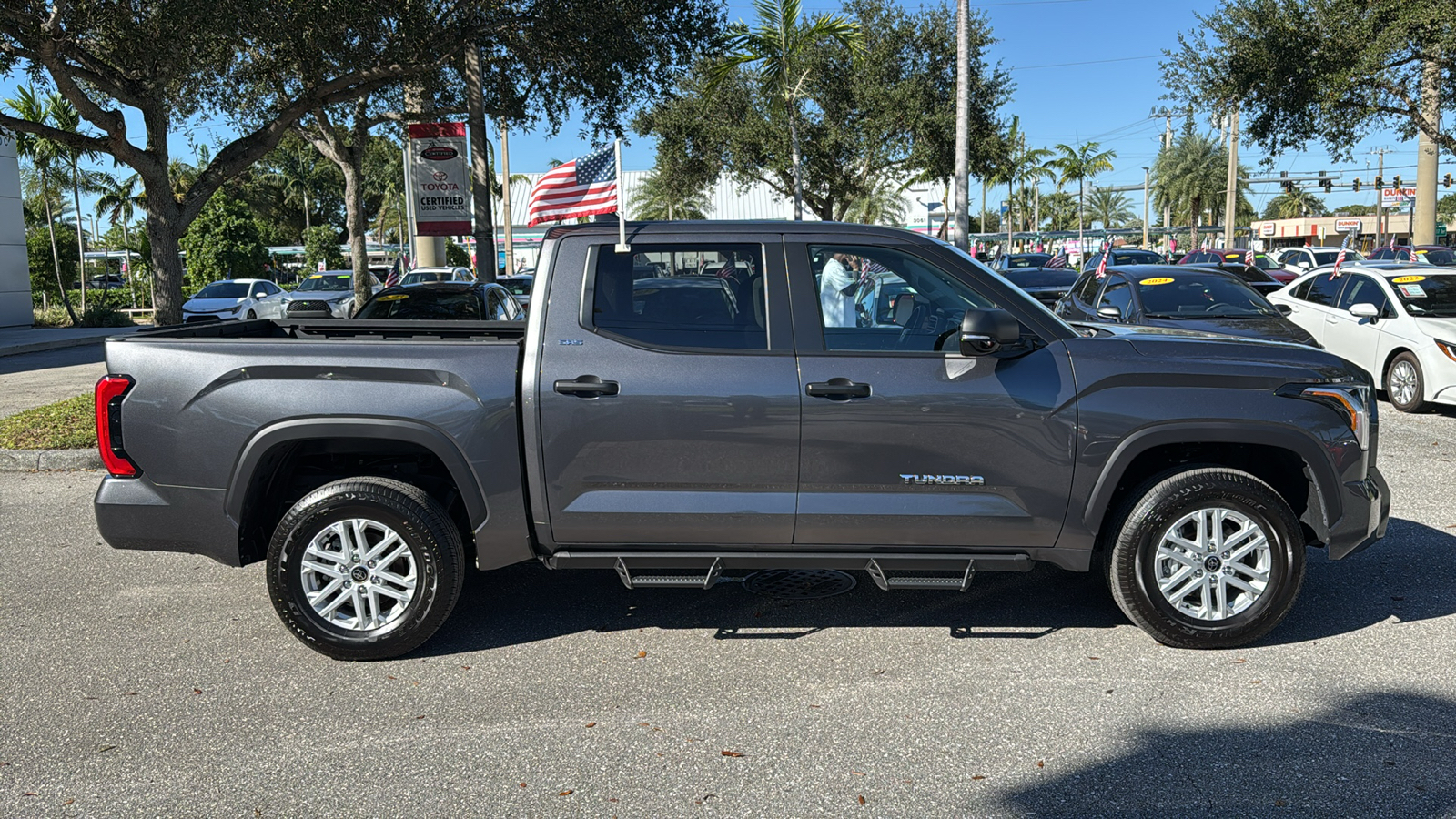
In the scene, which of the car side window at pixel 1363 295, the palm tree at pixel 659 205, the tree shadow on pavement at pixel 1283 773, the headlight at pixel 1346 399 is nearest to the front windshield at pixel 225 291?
the palm tree at pixel 659 205

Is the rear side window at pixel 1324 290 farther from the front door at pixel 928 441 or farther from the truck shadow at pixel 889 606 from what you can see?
the front door at pixel 928 441

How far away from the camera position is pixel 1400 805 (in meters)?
3.37

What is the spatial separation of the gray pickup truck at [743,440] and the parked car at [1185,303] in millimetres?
6324

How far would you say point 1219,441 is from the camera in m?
4.61

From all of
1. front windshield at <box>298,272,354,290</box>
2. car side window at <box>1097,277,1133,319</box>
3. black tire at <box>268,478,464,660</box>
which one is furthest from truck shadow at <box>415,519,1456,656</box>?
front windshield at <box>298,272,354,290</box>

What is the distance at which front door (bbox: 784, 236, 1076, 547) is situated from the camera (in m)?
4.48

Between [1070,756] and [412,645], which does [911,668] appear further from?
[412,645]

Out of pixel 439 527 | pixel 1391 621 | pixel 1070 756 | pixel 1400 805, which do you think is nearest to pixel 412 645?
pixel 439 527

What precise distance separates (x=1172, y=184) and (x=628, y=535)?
63.4 meters

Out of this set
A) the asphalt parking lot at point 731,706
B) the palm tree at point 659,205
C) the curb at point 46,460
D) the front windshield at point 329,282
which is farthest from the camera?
the palm tree at point 659,205

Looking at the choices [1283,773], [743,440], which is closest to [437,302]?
[743,440]

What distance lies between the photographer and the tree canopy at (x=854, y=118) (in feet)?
96.9

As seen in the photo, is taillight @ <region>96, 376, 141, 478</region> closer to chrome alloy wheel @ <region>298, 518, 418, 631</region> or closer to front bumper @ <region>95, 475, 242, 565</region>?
front bumper @ <region>95, 475, 242, 565</region>

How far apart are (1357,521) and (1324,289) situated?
9945 millimetres
